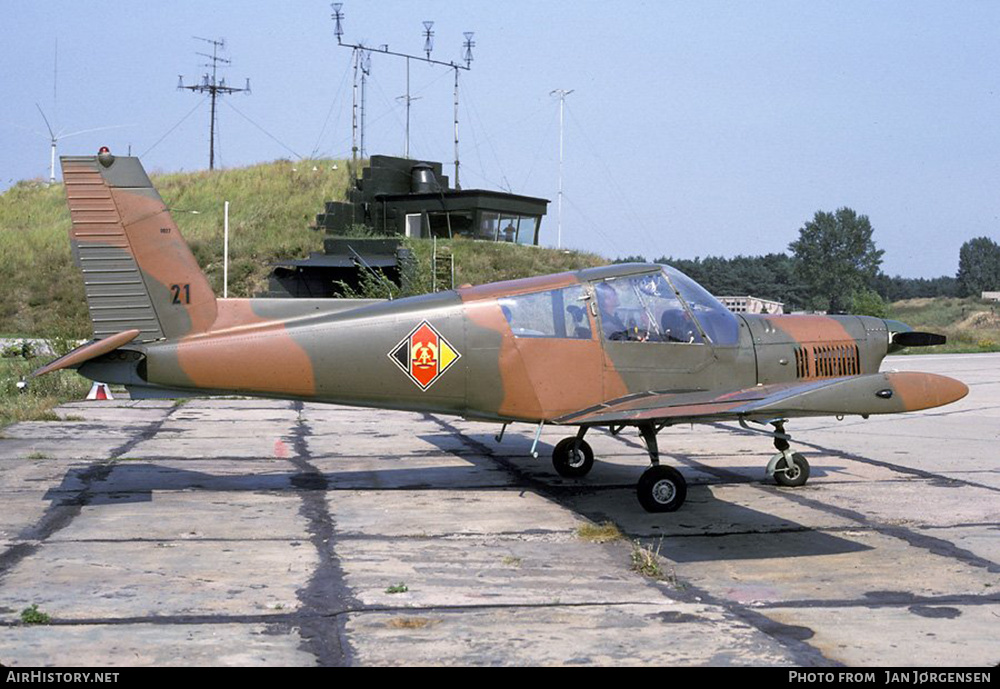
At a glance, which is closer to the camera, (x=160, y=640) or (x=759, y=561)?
(x=160, y=640)

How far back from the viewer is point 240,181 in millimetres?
57031

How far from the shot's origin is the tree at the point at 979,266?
424ft

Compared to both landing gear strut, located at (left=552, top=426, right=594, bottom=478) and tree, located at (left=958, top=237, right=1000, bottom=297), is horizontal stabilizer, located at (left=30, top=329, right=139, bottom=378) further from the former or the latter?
tree, located at (left=958, top=237, right=1000, bottom=297)

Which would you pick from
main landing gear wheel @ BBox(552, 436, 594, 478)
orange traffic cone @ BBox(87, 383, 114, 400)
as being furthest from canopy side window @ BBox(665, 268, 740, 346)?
orange traffic cone @ BBox(87, 383, 114, 400)

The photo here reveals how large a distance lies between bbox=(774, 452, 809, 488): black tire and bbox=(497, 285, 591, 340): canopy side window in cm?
269

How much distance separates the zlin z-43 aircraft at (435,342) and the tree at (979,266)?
12996 centimetres

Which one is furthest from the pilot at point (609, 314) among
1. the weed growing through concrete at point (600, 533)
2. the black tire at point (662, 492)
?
the weed growing through concrete at point (600, 533)

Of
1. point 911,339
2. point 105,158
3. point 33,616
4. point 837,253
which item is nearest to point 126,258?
point 105,158

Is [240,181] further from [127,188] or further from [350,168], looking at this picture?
[127,188]

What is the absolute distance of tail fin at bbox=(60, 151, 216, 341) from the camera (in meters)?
9.59

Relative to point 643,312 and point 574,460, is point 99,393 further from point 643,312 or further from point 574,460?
point 643,312

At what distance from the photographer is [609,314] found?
33.7 ft
